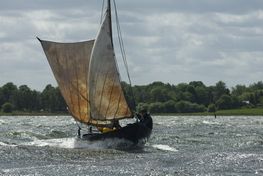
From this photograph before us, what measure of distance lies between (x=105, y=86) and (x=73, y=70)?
370 cm

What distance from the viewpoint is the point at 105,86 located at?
5450 centimetres

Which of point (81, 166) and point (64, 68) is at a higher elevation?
point (64, 68)

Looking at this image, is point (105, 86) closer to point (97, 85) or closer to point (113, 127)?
point (97, 85)

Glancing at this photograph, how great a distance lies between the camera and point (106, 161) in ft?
135

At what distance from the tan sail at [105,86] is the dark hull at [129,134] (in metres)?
1.68

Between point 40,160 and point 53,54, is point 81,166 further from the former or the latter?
point 53,54

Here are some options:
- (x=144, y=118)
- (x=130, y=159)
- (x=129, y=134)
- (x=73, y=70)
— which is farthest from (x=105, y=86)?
(x=130, y=159)

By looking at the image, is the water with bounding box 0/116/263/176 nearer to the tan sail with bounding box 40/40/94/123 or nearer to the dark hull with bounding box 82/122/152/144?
the dark hull with bounding box 82/122/152/144

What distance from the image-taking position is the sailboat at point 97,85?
176 feet

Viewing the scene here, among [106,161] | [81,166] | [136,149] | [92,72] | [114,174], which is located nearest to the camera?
[114,174]

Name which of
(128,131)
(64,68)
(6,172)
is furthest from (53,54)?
(6,172)

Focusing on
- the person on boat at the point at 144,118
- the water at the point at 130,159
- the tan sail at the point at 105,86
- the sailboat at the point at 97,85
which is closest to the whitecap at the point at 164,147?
the water at the point at 130,159

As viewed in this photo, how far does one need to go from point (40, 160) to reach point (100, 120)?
13.8 meters

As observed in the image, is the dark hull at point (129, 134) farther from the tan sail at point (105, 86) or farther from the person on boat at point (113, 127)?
the tan sail at point (105, 86)
